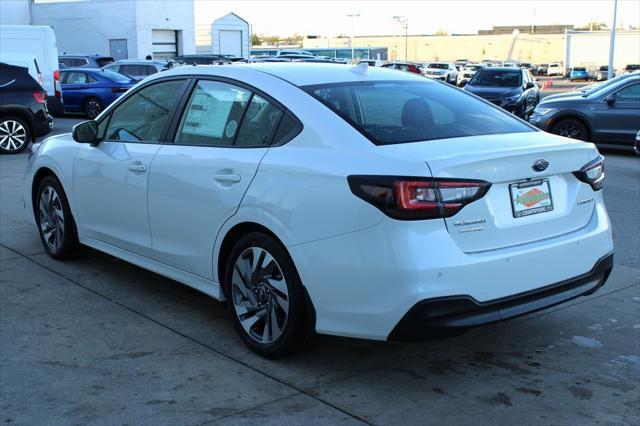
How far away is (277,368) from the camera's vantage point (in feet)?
13.7

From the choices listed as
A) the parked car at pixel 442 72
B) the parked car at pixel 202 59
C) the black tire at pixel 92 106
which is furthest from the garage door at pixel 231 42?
the black tire at pixel 92 106

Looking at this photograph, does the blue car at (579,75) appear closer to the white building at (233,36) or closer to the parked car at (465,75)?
the parked car at (465,75)

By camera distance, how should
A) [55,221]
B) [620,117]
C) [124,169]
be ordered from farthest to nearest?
1. [620,117]
2. [55,221]
3. [124,169]

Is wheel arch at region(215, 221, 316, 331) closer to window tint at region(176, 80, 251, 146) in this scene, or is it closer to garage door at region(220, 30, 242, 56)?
window tint at region(176, 80, 251, 146)

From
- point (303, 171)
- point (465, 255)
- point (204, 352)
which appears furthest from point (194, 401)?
point (465, 255)

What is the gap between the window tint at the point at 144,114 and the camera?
5070 millimetres

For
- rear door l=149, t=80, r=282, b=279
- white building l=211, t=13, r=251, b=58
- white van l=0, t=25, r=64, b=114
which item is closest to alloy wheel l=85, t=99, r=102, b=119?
white van l=0, t=25, r=64, b=114

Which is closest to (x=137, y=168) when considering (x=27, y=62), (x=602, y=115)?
(x=27, y=62)

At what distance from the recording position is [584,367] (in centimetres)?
423

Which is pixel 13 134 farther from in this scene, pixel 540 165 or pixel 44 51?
pixel 540 165

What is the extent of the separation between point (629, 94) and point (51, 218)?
39.8ft

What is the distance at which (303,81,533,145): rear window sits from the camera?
407 centimetres

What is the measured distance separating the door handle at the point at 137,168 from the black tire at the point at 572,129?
1157 cm

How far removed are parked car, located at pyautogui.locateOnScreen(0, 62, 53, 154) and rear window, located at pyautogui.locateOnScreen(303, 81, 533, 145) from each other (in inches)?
447
